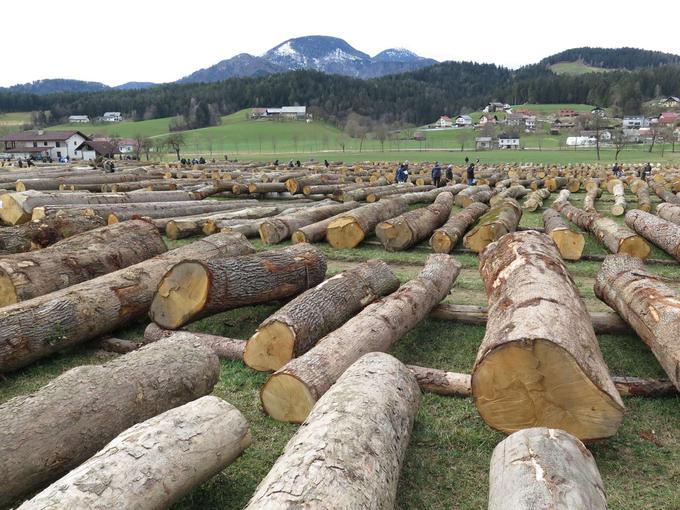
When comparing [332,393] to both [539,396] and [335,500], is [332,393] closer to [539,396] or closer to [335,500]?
[335,500]

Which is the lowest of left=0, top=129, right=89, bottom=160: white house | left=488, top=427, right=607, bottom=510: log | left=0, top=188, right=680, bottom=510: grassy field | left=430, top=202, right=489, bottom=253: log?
left=0, top=188, right=680, bottom=510: grassy field

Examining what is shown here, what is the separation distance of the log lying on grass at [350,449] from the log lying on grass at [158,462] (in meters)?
0.63

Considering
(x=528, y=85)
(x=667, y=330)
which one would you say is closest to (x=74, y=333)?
(x=667, y=330)

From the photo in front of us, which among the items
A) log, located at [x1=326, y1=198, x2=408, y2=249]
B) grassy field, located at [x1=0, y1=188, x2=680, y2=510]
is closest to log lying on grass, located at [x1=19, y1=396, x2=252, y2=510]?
grassy field, located at [x1=0, y1=188, x2=680, y2=510]

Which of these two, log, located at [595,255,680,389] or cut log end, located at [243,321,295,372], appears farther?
cut log end, located at [243,321,295,372]

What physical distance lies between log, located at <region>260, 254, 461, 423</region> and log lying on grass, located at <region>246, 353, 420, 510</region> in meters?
0.43

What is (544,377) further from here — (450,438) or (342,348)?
(342,348)

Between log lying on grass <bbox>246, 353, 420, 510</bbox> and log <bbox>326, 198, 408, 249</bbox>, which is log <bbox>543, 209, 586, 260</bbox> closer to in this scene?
log <bbox>326, 198, 408, 249</bbox>

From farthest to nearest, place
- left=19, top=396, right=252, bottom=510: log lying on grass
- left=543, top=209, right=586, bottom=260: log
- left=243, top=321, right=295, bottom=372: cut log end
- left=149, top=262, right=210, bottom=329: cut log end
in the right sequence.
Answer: left=543, top=209, right=586, bottom=260: log → left=149, top=262, right=210, bottom=329: cut log end → left=243, top=321, right=295, bottom=372: cut log end → left=19, top=396, right=252, bottom=510: log lying on grass

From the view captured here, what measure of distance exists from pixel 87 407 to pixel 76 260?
4645 mm

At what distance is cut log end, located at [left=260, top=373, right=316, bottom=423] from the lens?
482 centimetres

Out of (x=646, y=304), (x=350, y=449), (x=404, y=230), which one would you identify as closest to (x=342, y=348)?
(x=350, y=449)

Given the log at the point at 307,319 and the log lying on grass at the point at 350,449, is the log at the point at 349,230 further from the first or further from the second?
the log lying on grass at the point at 350,449

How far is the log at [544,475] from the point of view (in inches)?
114
